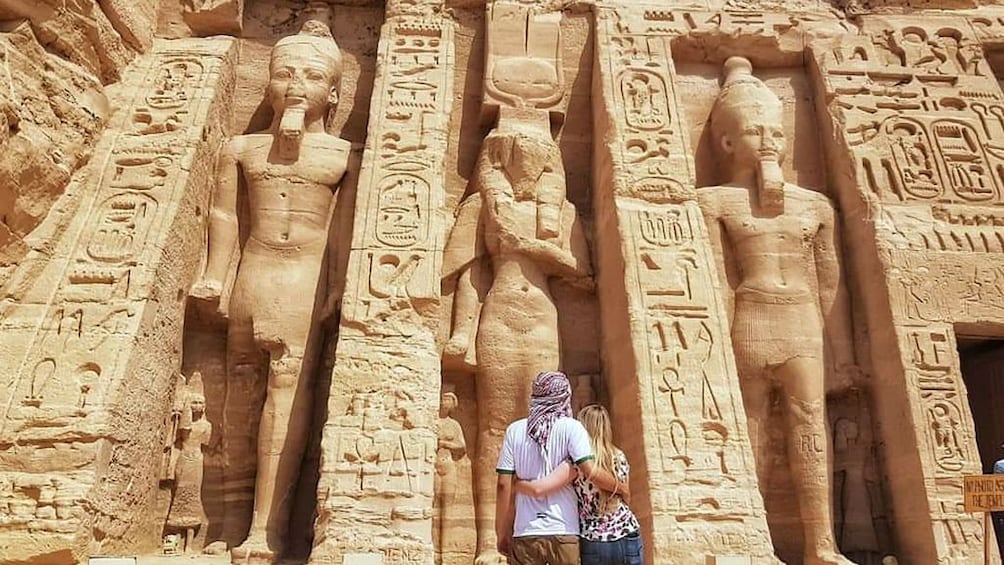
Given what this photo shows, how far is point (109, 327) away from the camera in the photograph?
5109 mm

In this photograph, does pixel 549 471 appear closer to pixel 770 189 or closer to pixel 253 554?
pixel 253 554

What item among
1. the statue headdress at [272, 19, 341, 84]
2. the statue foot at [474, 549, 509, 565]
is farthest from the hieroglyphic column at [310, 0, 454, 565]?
the statue foot at [474, 549, 509, 565]

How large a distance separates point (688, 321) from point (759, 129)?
6.19 feet

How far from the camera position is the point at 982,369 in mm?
7371

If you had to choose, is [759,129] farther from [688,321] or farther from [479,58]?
[479,58]

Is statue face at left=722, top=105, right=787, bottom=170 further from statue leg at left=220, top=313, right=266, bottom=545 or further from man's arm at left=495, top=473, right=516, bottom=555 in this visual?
man's arm at left=495, top=473, right=516, bottom=555

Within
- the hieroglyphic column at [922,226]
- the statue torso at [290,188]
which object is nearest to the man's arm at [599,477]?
the hieroglyphic column at [922,226]

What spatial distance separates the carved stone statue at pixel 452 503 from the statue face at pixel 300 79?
2714 mm

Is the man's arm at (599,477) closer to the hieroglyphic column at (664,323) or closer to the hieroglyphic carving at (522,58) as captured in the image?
the hieroglyphic column at (664,323)

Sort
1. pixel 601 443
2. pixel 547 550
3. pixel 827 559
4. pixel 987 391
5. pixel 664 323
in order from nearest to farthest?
pixel 547 550, pixel 601 443, pixel 827 559, pixel 664 323, pixel 987 391

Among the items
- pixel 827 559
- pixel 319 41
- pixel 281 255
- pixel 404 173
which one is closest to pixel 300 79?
pixel 319 41

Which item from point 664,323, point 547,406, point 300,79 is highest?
point 300,79

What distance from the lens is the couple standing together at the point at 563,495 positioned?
2.82 meters

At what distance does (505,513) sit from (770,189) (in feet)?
13.9
